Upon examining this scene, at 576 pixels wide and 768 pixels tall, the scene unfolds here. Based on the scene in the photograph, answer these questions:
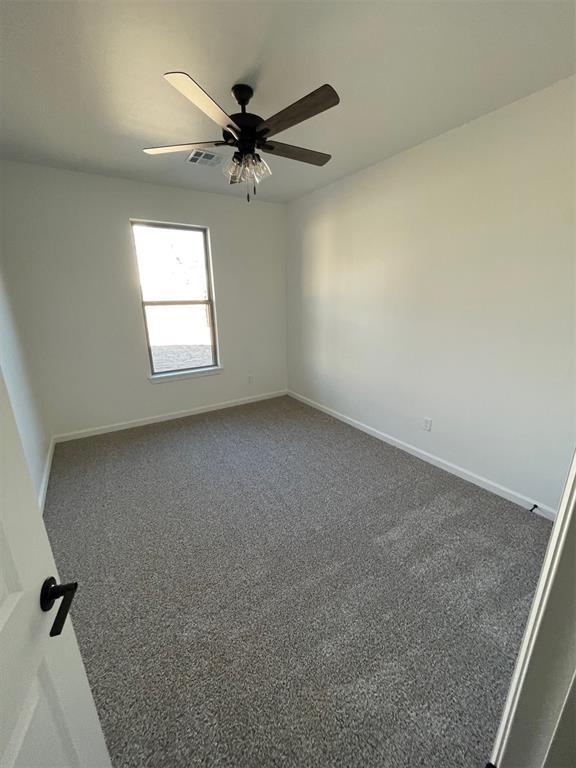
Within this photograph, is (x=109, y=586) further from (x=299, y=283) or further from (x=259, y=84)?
(x=299, y=283)

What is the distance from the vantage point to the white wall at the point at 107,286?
2891 mm

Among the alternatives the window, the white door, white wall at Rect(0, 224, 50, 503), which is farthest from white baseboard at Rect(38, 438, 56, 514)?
the white door

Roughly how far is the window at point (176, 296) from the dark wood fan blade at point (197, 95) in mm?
2177

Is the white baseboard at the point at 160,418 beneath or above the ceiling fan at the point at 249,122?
beneath

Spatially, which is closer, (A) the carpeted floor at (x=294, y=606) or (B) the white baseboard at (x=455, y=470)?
(A) the carpeted floor at (x=294, y=606)

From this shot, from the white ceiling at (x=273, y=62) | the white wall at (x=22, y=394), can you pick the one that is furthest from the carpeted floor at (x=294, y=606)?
the white ceiling at (x=273, y=62)

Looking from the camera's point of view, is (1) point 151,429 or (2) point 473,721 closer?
(2) point 473,721

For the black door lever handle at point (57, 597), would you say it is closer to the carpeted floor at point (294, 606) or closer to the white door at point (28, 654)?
the white door at point (28, 654)

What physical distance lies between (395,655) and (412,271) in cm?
263

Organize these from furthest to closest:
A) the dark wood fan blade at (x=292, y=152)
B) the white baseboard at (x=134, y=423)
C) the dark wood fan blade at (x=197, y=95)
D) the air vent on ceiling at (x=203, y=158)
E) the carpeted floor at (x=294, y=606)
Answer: the white baseboard at (x=134, y=423) < the air vent on ceiling at (x=203, y=158) < the dark wood fan blade at (x=292, y=152) < the dark wood fan blade at (x=197, y=95) < the carpeted floor at (x=294, y=606)

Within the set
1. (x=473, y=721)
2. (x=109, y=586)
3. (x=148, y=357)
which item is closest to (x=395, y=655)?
(x=473, y=721)

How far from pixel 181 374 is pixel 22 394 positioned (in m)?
1.61

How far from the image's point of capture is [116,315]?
3391 millimetres

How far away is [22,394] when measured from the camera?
2.51 m
